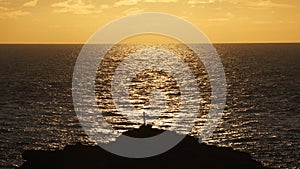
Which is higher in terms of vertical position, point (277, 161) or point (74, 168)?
point (74, 168)

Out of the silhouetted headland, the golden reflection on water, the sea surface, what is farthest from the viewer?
the golden reflection on water

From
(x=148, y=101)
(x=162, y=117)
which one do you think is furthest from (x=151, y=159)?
(x=148, y=101)

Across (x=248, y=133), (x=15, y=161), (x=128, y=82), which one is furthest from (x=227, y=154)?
(x=128, y=82)

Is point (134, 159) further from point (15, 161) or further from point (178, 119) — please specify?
point (178, 119)

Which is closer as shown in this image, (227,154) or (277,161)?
(227,154)

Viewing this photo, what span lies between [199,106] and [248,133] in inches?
1229

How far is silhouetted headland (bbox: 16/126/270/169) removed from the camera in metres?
41.3

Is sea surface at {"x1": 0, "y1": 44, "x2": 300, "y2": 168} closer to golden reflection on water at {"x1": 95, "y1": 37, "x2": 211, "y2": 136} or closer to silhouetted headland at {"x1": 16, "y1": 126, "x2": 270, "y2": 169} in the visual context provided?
golden reflection on water at {"x1": 95, "y1": 37, "x2": 211, "y2": 136}

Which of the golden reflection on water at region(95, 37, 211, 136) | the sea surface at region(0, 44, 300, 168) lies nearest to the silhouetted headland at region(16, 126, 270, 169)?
the sea surface at region(0, 44, 300, 168)

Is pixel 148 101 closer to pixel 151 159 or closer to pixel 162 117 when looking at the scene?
pixel 162 117

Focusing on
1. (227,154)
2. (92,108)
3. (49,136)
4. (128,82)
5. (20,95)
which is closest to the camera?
(227,154)

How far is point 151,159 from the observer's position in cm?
4288

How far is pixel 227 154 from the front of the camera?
4419 centimetres

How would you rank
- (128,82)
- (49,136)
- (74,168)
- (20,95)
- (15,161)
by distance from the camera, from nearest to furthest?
1. (74,168)
2. (15,161)
3. (49,136)
4. (20,95)
5. (128,82)
